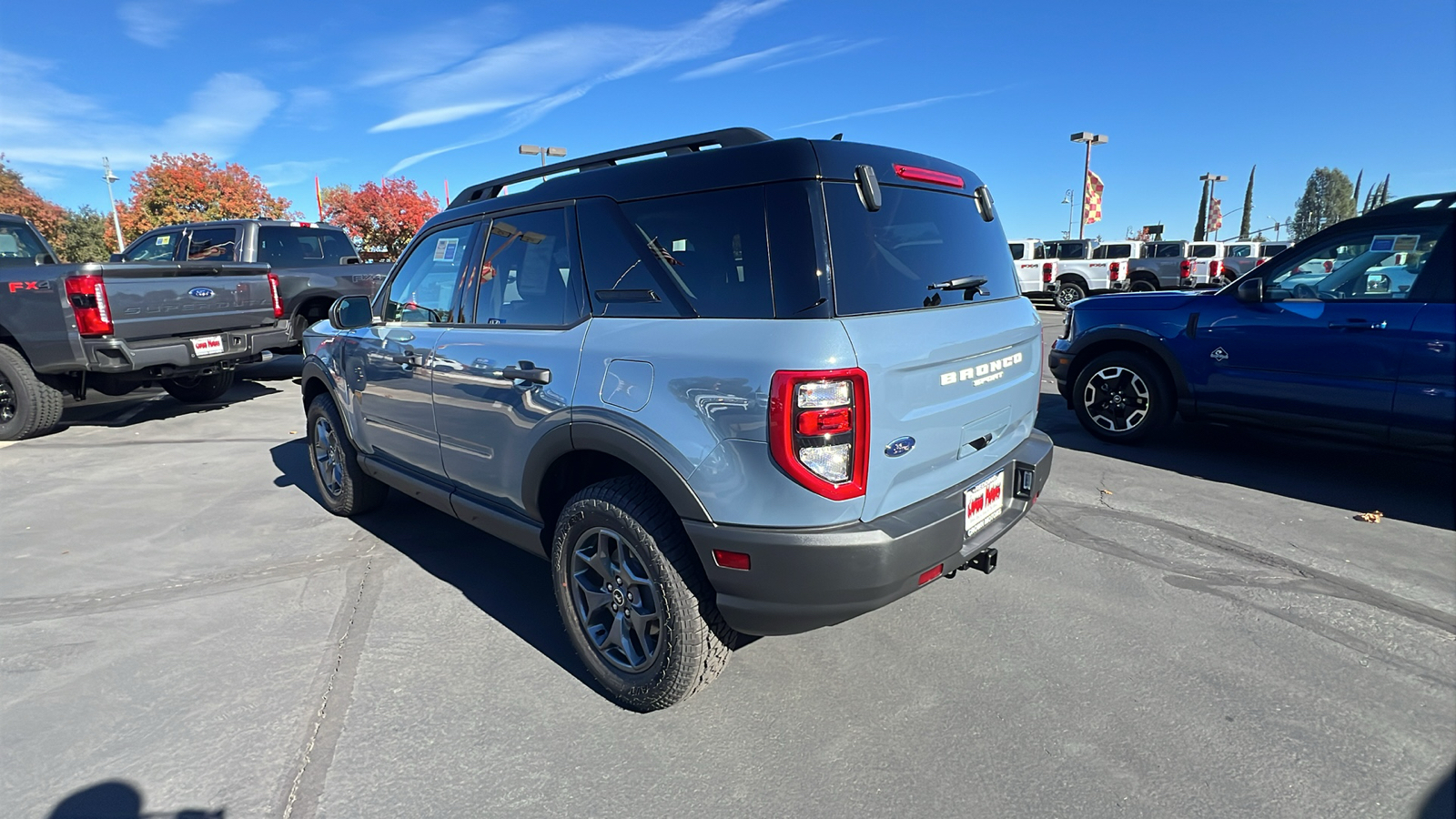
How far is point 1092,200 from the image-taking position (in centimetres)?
3422

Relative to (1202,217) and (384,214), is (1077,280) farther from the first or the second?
(1202,217)

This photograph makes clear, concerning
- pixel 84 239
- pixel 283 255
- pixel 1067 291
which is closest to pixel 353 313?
pixel 283 255

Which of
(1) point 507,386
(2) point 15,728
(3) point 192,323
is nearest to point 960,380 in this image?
(1) point 507,386

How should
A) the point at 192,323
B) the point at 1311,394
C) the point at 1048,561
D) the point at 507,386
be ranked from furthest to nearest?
the point at 192,323, the point at 1311,394, the point at 1048,561, the point at 507,386

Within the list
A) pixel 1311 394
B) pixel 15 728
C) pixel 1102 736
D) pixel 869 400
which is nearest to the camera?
pixel 869 400

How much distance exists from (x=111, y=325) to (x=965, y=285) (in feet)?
23.5

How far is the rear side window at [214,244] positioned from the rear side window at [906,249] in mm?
9722

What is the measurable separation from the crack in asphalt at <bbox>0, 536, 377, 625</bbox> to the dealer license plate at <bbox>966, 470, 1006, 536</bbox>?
3.29 m

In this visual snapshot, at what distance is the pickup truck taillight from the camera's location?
20.2 ft

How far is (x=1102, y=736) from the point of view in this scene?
2416 millimetres

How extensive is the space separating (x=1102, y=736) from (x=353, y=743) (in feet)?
8.25

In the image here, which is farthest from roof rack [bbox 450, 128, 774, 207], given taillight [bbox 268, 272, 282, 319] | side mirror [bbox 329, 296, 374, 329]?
taillight [bbox 268, 272, 282, 319]

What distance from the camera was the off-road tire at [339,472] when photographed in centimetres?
440

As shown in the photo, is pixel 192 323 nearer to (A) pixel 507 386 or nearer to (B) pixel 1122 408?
(A) pixel 507 386
